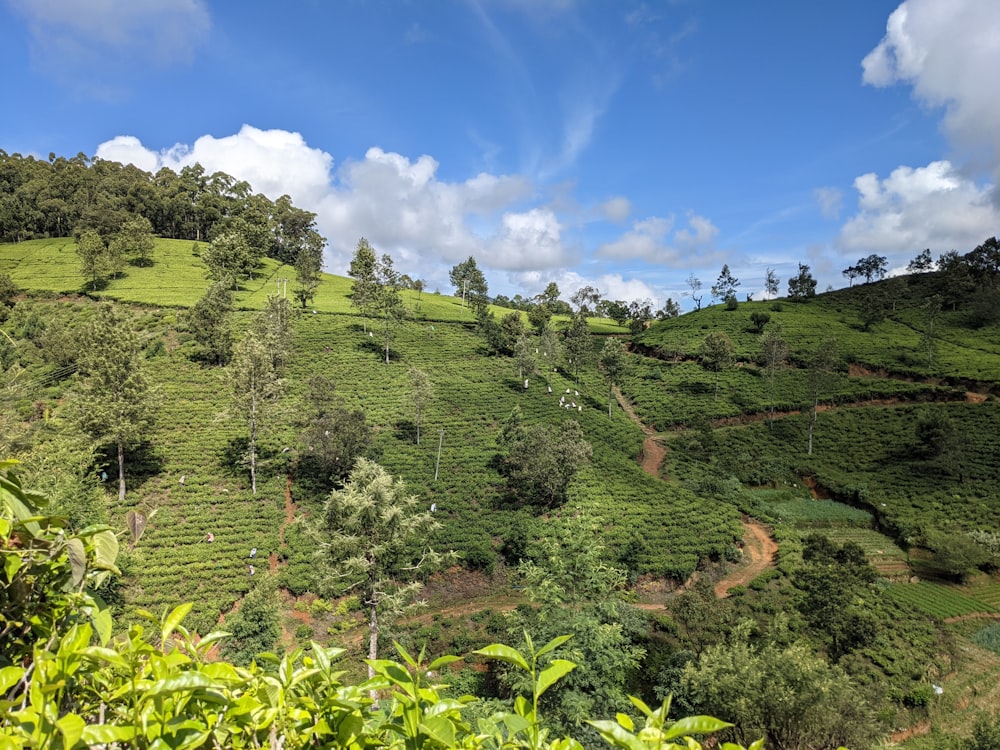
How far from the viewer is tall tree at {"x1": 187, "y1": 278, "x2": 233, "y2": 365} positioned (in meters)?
40.1

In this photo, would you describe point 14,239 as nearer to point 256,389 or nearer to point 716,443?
point 256,389

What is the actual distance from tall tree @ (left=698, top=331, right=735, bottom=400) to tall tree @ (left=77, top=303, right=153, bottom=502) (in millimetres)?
51609

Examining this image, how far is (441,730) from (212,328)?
157 ft

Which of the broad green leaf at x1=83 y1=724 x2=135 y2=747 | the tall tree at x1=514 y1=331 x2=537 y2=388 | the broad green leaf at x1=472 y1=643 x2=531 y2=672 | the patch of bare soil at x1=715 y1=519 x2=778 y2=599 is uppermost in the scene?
the tall tree at x1=514 y1=331 x2=537 y2=388

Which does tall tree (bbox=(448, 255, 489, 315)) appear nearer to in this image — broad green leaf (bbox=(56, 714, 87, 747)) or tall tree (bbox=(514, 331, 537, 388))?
tall tree (bbox=(514, 331, 537, 388))

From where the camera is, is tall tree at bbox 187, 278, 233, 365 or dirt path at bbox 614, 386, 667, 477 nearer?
dirt path at bbox 614, 386, 667, 477

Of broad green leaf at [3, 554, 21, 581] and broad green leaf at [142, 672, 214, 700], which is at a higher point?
broad green leaf at [3, 554, 21, 581]

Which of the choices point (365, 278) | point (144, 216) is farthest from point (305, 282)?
point (144, 216)

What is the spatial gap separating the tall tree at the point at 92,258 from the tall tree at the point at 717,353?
7288cm

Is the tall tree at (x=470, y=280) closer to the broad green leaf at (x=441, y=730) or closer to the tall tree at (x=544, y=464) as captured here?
the tall tree at (x=544, y=464)

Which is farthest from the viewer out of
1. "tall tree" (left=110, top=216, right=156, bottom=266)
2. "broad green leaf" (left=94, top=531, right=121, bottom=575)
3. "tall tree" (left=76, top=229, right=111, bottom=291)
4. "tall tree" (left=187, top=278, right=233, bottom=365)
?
"tall tree" (left=110, top=216, right=156, bottom=266)

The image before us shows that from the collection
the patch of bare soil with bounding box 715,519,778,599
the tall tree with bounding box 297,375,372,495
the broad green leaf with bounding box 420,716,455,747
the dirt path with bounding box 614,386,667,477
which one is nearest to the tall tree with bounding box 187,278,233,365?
the tall tree with bounding box 297,375,372,495

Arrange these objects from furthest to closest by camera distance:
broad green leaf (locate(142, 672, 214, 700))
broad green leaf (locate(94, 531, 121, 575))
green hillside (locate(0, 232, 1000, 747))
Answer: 1. green hillside (locate(0, 232, 1000, 747))
2. broad green leaf (locate(94, 531, 121, 575))
3. broad green leaf (locate(142, 672, 214, 700))

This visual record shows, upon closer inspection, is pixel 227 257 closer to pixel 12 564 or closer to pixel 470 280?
pixel 470 280
